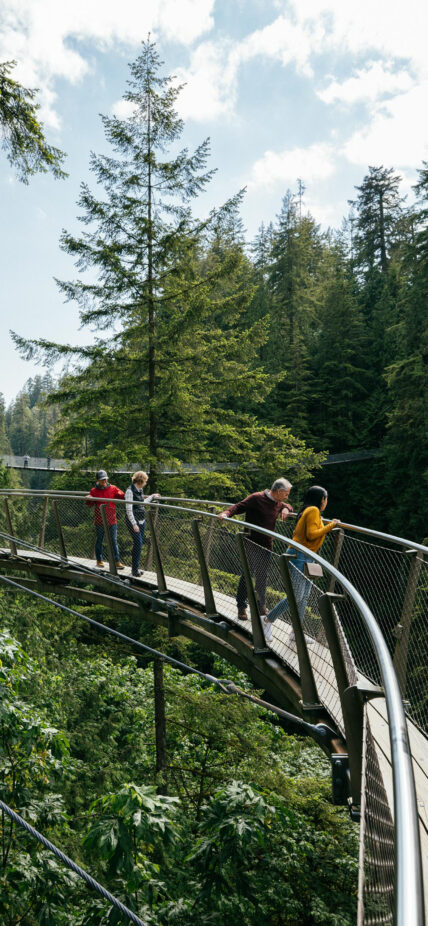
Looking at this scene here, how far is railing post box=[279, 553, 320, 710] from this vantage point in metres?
4.41

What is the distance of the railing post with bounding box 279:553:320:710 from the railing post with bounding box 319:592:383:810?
32.4 inches

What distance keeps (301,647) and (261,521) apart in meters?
1.70

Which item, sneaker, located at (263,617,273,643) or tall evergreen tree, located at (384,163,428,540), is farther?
tall evergreen tree, located at (384,163,428,540)

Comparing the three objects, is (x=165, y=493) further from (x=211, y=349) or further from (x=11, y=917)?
(x=11, y=917)

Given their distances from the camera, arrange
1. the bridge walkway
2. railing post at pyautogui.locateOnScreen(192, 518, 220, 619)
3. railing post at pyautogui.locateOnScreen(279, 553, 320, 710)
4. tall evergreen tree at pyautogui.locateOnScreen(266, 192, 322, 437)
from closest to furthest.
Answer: the bridge walkway → railing post at pyautogui.locateOnScreen(279, 553, 320, 710) → railing post at pyautogui.locateOnScreen(192, 518, 220, 619) → tall evergreen tree at pyautogui.locateOnScreen(266, 192, 322, 437)

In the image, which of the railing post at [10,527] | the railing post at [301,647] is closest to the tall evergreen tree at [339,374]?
the railing post at [10,527]

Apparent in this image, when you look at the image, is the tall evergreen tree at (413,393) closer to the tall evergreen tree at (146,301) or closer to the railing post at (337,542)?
the tall evergreen tree at (146,301)

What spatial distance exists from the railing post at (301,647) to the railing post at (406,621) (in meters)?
0.74

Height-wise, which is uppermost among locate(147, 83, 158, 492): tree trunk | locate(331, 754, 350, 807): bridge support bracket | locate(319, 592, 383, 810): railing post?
locate(147, 83, 158, 492): tree trunk

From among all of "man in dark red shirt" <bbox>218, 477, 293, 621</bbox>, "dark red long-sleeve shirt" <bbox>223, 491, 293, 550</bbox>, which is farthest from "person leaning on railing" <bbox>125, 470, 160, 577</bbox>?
"dark red long-sleeve shirt" <bbox>223, 491, 293, 550</bbox>

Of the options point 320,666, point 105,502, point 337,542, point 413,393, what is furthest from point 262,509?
point 413,393

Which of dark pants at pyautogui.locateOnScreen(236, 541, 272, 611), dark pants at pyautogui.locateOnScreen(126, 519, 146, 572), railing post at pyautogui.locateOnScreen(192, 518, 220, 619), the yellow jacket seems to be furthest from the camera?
dark pants at pyautogui.locateOnScreen(126, 519, 146, 572)

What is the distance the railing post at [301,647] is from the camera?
174 inches

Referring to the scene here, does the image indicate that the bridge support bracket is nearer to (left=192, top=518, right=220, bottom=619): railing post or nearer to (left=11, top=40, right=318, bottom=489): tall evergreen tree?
(left=192, top=518, right=220, bottom=619): railing post
